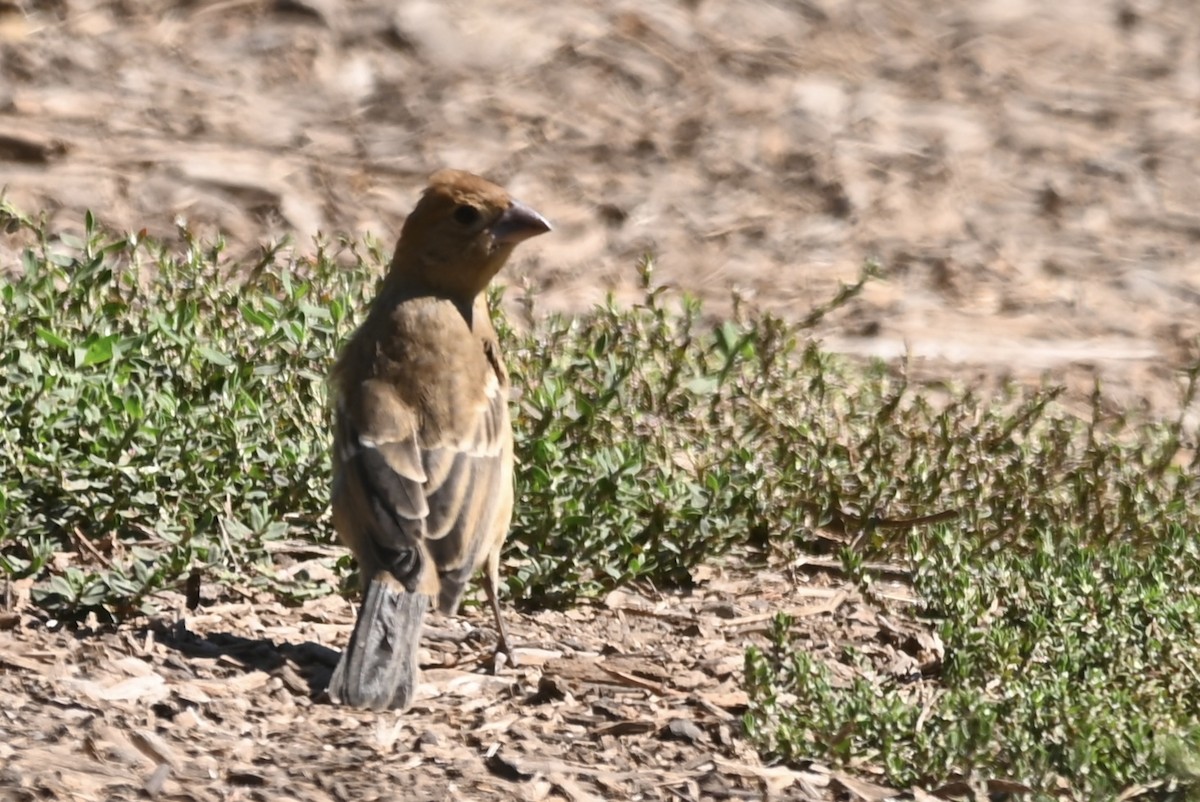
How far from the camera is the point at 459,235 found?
6.94 m

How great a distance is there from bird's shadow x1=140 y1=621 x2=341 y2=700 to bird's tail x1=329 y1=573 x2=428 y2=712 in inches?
6.4

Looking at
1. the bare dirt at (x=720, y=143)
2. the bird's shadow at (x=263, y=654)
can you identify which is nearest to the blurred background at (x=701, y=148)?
the bare dirt at (x=720, y=143)

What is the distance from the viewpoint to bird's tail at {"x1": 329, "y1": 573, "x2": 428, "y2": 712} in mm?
5629

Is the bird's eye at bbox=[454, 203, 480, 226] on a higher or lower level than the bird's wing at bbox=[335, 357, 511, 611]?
higher

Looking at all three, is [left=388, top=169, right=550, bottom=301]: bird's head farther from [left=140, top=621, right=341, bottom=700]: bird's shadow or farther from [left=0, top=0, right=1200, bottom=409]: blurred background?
[left=0, top=0, right=1200, bottom=409]: blurred background

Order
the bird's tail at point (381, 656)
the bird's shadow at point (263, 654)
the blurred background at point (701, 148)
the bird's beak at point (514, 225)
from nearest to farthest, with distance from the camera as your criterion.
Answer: the bird's tail at point (381, 656), the bird's shadow at point (263, 654), the bird's beak at point (514, 225), the blurred background at point (701, 148)

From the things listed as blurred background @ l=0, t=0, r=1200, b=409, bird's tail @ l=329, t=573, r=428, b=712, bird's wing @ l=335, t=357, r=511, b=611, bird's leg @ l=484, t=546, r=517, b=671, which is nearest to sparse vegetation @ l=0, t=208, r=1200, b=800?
bird's leg @ l=484, t=546, r=517, b=671

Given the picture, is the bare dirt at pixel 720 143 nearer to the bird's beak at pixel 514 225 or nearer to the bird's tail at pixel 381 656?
the bird's beak at pixel 514 225

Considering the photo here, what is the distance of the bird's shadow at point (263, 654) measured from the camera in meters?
5.85

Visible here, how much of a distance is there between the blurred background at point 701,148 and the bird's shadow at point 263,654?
3.99 metres

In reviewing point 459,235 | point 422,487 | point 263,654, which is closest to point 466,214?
point 459,235

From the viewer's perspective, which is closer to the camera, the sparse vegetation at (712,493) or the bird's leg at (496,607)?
the sparse vegetation at (712,493)

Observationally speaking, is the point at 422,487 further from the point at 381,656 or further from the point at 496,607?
the point at 381,656

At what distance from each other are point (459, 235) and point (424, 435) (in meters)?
0.99
